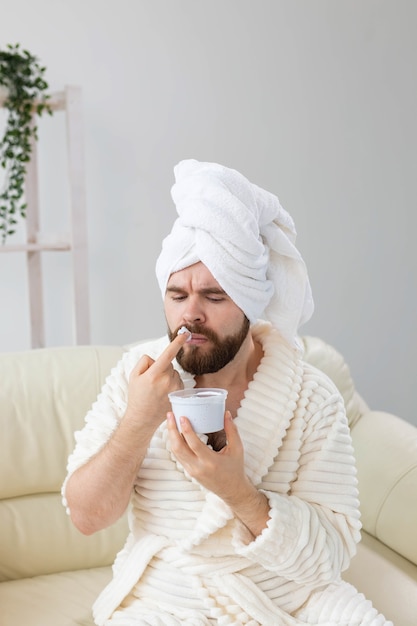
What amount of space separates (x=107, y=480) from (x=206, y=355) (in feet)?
0.97

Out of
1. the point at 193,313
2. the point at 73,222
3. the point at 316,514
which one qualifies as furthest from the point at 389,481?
the point at 73,222

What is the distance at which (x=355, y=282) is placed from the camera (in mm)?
3980

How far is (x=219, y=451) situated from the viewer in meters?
1.57

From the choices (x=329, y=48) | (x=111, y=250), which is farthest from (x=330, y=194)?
(x=111, y=250)

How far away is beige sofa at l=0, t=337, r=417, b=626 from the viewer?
6.92ft

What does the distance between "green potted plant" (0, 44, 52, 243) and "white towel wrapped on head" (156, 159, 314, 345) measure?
51.1 inches

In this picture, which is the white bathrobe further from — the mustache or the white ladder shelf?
the white ladder shelf

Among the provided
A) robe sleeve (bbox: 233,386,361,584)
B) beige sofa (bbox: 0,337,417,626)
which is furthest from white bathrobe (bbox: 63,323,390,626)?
beige sofa (bbox: 0,337,417,626)

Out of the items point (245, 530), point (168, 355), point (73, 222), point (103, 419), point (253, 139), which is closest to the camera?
point (168, 355)

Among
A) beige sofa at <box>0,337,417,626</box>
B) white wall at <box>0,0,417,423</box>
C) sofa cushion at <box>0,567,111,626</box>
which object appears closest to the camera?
sofa cushion at <box>0,567,111,626</box>

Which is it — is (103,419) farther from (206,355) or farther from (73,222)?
(73,222)

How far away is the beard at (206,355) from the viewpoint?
1648mm

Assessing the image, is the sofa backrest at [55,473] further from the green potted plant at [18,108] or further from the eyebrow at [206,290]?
the green potted plant at [18,108]

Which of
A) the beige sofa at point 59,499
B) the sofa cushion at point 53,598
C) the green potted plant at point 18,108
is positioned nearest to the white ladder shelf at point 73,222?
the green potted plant at point 18,108
